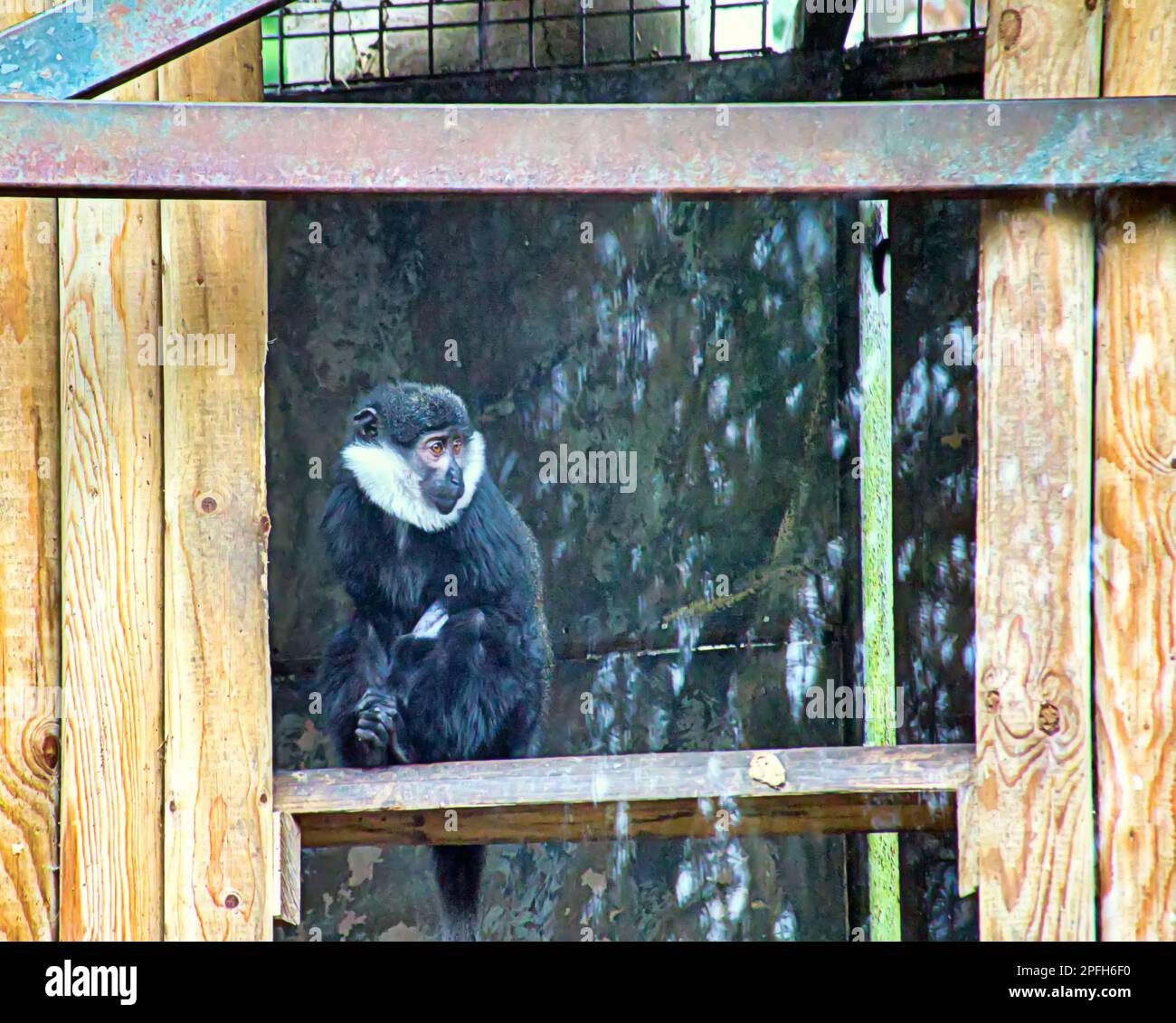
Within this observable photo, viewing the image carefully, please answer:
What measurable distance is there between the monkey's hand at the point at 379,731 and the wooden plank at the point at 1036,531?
56.9 inches

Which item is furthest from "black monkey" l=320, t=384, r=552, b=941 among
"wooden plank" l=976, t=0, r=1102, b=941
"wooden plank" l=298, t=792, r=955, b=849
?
"wooden plank" l=976, t=0, r=1102, b=941

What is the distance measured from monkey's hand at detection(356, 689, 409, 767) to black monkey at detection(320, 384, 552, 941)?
218mm

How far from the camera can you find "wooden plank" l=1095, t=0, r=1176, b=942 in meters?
2.70

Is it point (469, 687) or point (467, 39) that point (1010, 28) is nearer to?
point (469, 687)

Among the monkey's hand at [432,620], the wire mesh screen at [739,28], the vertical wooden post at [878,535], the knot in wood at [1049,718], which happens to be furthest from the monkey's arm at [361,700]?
the wire mesh screen at [739,28]

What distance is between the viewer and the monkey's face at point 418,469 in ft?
13.7

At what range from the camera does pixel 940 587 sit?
4793mm

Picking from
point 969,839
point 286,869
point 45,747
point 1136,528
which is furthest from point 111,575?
point 1136,528

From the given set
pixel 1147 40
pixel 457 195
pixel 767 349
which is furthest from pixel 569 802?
pixel 767 349

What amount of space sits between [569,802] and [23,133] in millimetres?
1750

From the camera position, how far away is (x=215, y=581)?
113 inches

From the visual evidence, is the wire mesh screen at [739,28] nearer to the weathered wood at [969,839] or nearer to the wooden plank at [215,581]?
the wooden plank at [215,581]

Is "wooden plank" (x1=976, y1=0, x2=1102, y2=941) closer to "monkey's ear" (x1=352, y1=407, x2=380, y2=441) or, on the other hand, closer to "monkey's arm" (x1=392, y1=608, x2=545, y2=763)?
"monkey's arm" (x1=392, y1=608, x2=545, y2=763)
